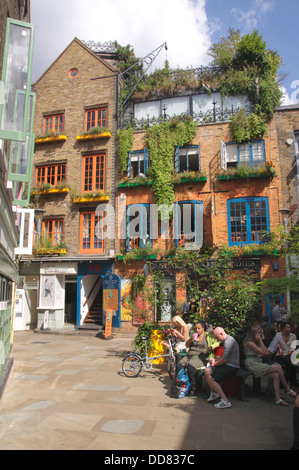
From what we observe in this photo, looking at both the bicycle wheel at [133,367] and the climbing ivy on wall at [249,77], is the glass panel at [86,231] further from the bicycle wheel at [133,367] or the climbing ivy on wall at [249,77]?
the bicycle wheel at [133,367]

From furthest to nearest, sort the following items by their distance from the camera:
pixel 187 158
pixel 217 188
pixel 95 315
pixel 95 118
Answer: pixel 95 118 → pixel 95 315 → pixel 187 158 → pixel 217 188

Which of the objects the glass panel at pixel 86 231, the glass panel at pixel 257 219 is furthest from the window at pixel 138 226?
the glass panel at pixel 257 219

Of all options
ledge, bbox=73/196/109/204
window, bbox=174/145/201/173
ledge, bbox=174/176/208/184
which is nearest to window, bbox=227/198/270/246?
ledge, bbox=174/176/208/184

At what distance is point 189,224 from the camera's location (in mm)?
17703

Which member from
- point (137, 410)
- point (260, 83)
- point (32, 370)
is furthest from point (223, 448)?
point (260, 83)

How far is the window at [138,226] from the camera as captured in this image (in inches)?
717

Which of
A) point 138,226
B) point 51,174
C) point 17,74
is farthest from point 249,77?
point 17,74

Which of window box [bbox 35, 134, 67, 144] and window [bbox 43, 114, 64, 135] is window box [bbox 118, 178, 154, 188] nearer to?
window box [bbox 35, 134, 67, 144]

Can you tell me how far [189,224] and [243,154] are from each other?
4301 mm

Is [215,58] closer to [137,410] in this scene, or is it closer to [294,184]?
[294,184]

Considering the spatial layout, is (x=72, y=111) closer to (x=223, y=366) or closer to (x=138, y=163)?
(x=138, y=163)

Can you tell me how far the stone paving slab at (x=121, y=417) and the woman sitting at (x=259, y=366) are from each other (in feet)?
1.30

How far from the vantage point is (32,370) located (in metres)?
9.64

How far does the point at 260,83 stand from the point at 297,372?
14443mm
